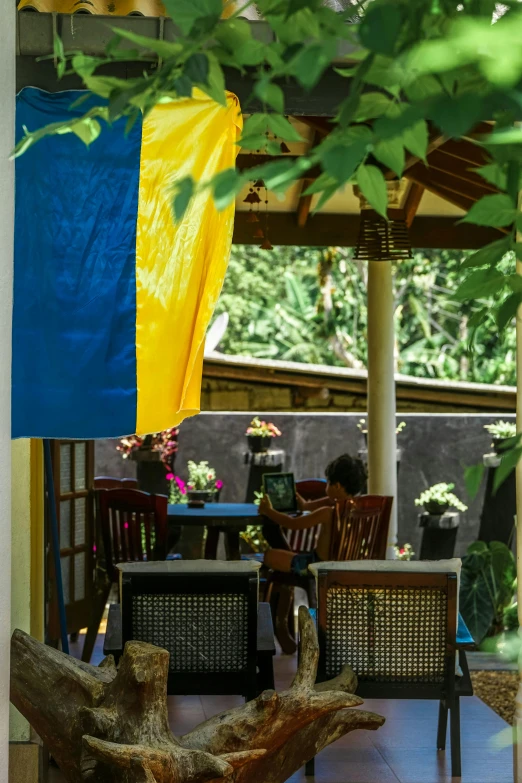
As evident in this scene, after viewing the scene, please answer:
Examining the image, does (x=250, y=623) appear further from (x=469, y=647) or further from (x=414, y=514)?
(x=414, y=514)

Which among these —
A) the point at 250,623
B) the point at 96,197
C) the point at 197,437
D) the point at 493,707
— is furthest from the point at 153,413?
the point at 197,437

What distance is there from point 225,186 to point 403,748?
3.90m

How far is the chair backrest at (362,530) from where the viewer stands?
5957 millimetres

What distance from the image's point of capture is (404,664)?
3850mm

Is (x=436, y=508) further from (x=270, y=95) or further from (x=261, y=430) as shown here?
(x=270, y=95)

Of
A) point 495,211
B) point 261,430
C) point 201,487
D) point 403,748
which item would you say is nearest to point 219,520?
point 201,487

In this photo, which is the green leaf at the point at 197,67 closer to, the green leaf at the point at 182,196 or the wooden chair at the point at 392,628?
the green leaf at the point at 182,196

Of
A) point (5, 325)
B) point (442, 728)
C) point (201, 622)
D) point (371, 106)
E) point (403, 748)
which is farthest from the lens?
point (403, 748)

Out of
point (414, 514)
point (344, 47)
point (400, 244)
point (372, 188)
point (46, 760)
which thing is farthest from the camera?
point (414, 514)

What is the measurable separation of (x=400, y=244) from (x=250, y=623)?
312 centimetres

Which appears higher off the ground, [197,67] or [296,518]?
[197,67]

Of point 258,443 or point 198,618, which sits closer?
point 198,618

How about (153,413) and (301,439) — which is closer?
(153,413)

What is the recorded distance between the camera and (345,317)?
19.5 meters
